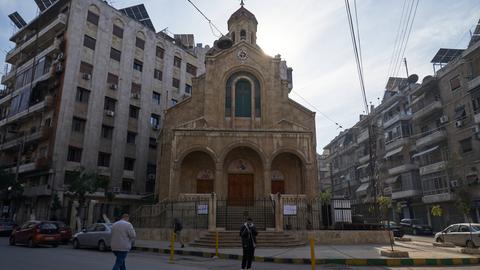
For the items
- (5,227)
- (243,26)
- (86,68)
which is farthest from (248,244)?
(86,68)

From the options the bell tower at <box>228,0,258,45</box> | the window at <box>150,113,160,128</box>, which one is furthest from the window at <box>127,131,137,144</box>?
the bell tower at <box>228,0,258,45</box>

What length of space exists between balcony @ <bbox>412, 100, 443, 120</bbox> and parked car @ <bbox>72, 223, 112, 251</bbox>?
1241 inches

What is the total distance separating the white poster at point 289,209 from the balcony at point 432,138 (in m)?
21.7

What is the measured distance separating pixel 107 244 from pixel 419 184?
107ft

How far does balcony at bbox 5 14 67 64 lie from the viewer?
31391 mm

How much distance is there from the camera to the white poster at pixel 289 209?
721 inches

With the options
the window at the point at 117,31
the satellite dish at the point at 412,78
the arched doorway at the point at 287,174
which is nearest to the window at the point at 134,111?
the window at the point at 117,31

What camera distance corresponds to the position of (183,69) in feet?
137

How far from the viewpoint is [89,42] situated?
31.8m

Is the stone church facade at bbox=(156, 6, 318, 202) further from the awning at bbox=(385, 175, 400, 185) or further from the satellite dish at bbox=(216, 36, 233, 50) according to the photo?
the awning at bbox=(385, 175, 400, 185)

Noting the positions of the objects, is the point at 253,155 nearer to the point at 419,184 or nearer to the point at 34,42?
the point at 419,184

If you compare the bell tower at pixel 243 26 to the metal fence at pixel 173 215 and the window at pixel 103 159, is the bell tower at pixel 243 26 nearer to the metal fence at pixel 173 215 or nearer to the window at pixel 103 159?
the window at pixel 103 159

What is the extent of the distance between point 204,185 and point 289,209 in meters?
8.42

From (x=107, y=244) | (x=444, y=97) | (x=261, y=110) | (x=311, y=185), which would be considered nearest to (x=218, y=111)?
(x=261, y=110)
